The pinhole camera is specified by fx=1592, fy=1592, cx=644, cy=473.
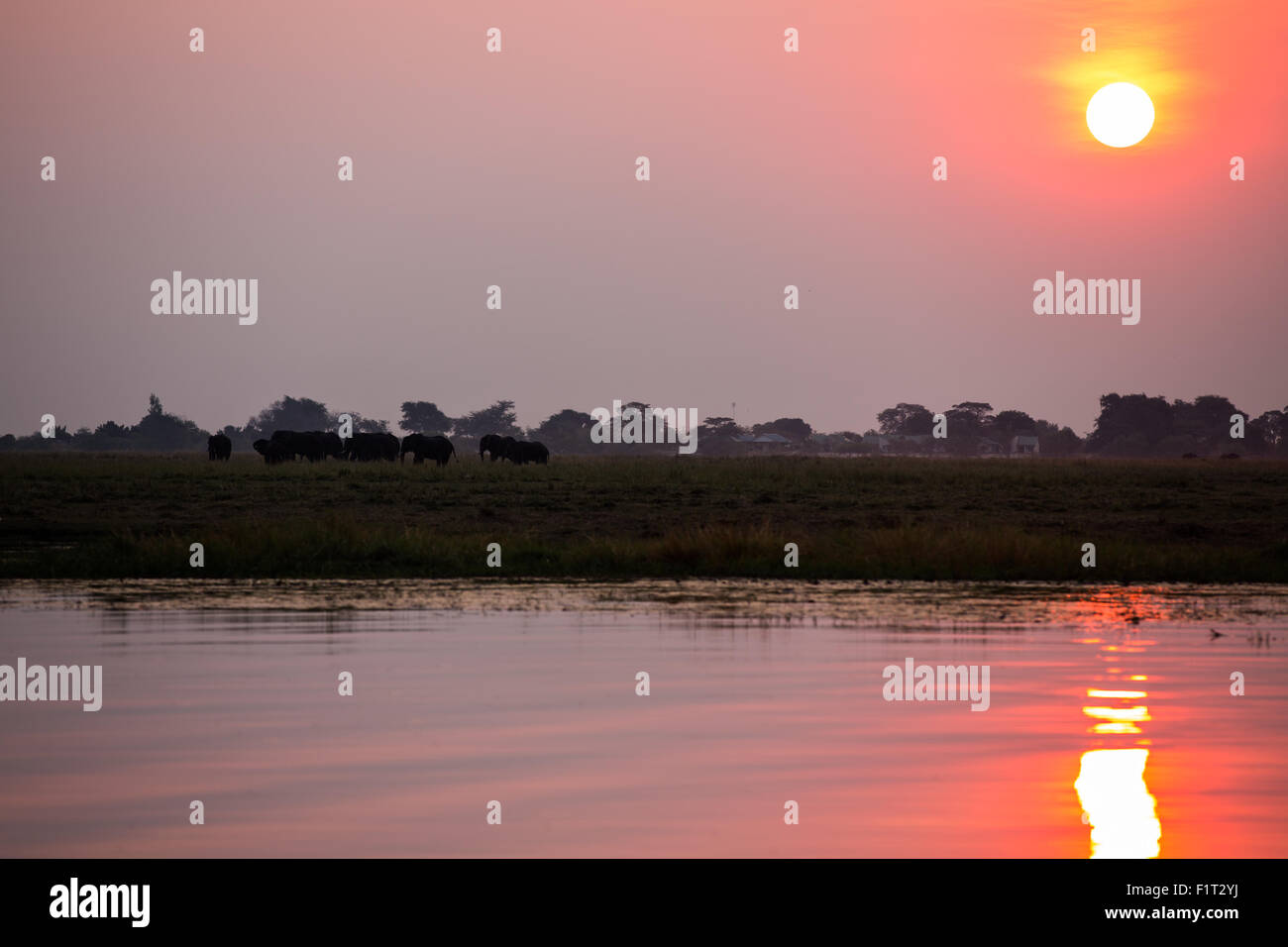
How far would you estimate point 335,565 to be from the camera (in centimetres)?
2670

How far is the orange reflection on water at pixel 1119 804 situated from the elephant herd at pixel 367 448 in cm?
6098

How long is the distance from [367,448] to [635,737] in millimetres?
66639

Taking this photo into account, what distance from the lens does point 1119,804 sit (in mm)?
9945

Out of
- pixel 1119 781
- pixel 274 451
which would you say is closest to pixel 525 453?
pixel 274 451

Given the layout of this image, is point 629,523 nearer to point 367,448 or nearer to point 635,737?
point 635,737

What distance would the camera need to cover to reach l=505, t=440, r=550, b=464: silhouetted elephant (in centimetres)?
7838

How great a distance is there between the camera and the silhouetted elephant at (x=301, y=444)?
73062 millimetres

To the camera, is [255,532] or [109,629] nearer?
[109,629]

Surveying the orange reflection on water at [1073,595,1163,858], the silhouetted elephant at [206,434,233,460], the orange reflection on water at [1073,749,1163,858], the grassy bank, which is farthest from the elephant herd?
the orange reflection on water at [1073,749,1163,858]

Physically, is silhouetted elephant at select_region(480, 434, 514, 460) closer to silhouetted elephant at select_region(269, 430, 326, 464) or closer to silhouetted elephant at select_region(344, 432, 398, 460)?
silhouetted elephant at select_region(344, 432, 398, 460)

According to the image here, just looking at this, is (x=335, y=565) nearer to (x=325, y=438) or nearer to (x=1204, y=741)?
(x=1204, y=741)
